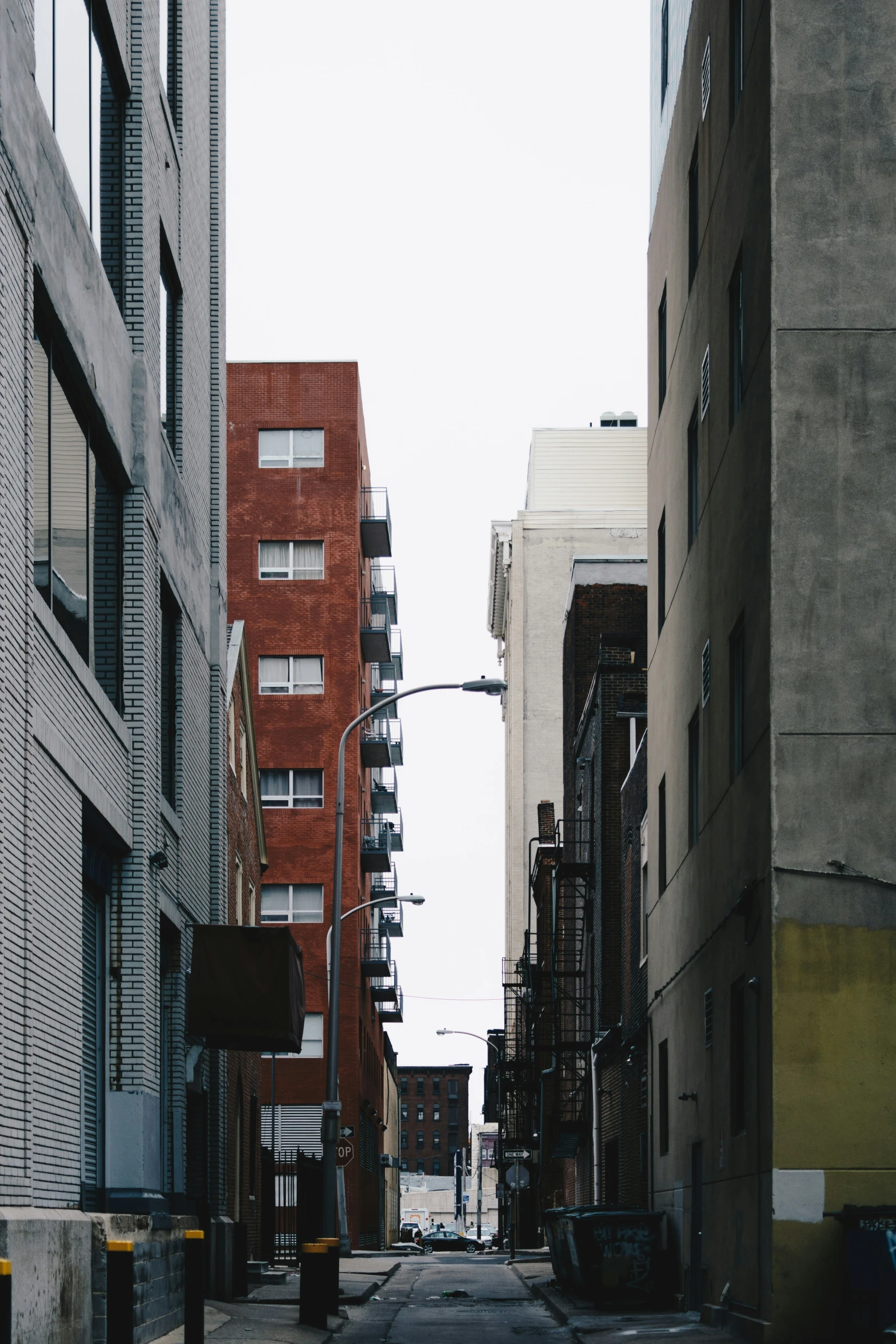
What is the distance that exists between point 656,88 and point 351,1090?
36.5 metres

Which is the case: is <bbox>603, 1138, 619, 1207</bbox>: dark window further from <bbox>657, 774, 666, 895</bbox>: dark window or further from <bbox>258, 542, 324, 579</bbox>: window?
<bbox>258, 542, 324, 579</bbox>: window

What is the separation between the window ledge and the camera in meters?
15.1

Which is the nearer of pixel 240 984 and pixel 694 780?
pixel 240 984

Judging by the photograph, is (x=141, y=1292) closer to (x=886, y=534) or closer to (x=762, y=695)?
(x=762, y=695)

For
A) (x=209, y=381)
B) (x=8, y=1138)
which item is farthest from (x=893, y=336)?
(x=209, y=381)

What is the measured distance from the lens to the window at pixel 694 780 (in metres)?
23.7

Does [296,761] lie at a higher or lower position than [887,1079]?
higher

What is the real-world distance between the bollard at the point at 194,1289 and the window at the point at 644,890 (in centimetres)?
1983

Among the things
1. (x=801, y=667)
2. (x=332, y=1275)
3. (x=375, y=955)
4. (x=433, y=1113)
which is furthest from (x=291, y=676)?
(x=433, y=1113)

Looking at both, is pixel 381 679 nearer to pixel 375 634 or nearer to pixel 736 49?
pixel 375 634

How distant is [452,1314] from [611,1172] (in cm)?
1379

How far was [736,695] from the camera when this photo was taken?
20.0 metres

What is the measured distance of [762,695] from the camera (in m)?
17.6

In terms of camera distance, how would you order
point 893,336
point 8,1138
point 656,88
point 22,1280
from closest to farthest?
1. point 22,1280
2. point 8,1138
3. point 893,336
4. point 656,88
